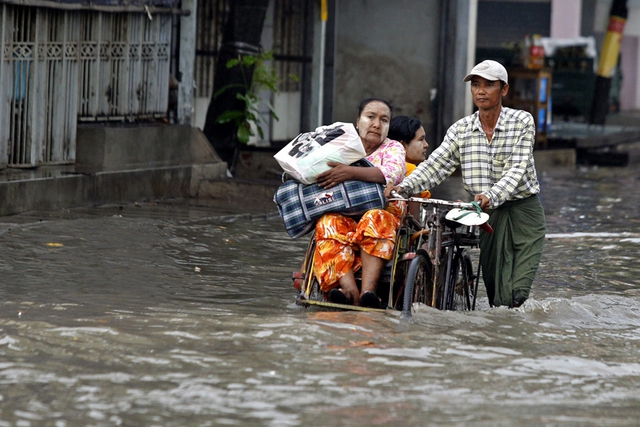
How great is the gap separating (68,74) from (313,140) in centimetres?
537

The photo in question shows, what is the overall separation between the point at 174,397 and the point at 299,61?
1211cm

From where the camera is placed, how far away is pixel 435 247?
21.7 feet

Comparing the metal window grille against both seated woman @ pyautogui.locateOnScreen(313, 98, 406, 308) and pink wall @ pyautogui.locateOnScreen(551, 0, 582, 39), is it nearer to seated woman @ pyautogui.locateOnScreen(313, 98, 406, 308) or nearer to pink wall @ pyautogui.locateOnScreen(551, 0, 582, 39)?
seated woman @ pyautogui.locateOnScreen(313, 98, 406, 308)

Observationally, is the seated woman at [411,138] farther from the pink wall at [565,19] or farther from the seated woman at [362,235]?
the pink wall at [565,19]

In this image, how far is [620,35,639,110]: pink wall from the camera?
3486 cm

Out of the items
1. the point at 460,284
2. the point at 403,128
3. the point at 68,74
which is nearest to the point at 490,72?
the point at 403,128

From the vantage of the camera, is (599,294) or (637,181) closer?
(599,294)

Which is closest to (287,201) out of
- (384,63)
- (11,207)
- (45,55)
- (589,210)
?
(11,207)

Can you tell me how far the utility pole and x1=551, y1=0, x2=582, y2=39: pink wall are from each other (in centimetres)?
466

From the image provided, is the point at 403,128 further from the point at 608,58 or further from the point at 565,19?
the point at 565,19

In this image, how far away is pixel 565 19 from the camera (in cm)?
3072

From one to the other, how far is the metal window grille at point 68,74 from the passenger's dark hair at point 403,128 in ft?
15.5

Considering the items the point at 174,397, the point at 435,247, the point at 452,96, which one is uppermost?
the point at 452,96

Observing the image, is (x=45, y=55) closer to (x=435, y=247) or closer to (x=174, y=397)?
(x=435, y=247)
